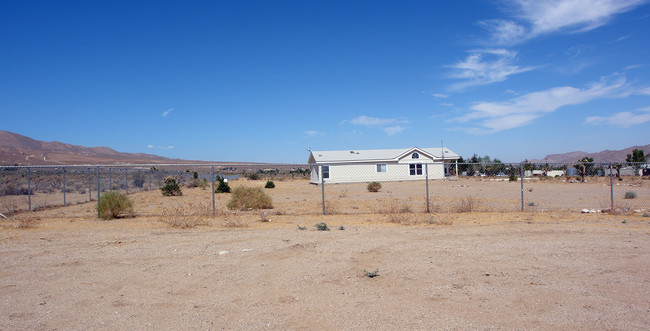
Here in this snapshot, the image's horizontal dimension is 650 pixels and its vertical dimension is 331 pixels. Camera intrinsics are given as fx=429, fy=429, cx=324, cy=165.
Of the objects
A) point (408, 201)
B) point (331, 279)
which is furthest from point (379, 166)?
point (331, 279)

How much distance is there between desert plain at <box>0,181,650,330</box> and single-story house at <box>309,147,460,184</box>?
3005cm

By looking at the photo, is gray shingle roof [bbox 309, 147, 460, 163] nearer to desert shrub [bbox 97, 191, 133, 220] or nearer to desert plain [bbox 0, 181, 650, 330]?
desert shrub [bbox 97, 191, 133, 220]

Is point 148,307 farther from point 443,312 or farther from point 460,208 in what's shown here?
point 460,208

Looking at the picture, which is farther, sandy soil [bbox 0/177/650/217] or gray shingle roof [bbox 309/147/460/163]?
gray shingle roof [bbox 309/147/460/163]

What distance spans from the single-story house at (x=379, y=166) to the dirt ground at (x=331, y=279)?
30.1 m

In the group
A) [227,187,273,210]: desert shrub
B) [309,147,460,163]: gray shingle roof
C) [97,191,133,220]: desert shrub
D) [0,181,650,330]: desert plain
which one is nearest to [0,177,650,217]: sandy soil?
[227,187,273,210]: desert shrub

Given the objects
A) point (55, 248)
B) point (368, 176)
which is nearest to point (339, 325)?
point (55, 248)

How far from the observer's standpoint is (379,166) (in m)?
44.6

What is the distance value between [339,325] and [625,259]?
592cm

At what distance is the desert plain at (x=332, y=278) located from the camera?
199 inches

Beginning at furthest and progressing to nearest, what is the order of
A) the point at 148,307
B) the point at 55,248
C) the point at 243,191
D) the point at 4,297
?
the point at 243,191 < the point at 55,248 < the point at 4,297 < the point at 148,307

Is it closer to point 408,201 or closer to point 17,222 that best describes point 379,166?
point 408,201

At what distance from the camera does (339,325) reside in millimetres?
4852

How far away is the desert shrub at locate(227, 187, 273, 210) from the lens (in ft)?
63.4
